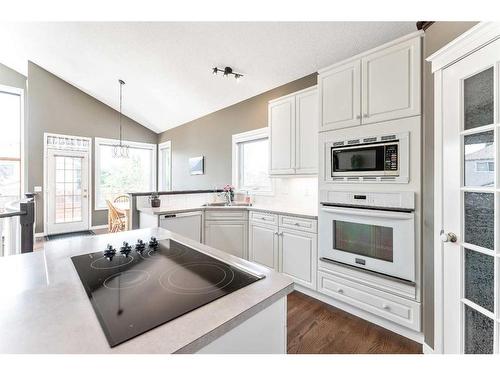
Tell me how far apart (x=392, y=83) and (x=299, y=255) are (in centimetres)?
183

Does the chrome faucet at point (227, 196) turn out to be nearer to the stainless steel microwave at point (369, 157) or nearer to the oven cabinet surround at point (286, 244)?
the oven cabinet surround at point (286, 244)

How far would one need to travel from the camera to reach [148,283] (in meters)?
0.83

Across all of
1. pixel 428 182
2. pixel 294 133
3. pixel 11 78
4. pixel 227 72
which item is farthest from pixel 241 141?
pixel 11 78

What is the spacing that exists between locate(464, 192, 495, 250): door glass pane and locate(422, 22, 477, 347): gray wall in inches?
10.0

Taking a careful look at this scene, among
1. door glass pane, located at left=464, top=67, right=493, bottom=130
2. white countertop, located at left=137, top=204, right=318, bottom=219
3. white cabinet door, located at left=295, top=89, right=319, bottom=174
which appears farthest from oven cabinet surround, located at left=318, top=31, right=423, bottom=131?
white countertop, located at left=137, top=204, right=318, bottom=219

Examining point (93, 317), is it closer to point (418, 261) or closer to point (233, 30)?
point (418, 261)

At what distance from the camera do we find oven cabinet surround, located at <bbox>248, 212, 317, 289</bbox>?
2426 millimetres

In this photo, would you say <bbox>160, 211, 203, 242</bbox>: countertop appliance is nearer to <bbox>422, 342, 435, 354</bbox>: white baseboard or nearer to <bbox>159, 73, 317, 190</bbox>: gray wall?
<bbox>159, 73, 317, 190</bbox>: gray wall

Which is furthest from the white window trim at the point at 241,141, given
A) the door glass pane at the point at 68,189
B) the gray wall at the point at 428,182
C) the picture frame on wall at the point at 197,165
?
the door glass pane at the point at 68,189

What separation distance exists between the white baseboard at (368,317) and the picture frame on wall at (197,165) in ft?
10.4
